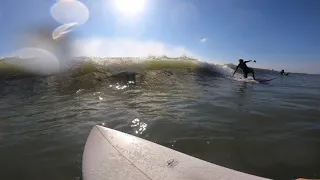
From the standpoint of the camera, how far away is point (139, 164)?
11.5 feet

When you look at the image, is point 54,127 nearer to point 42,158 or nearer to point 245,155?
Answer: point 42,158

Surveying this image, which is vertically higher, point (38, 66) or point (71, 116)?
point (38, 66)

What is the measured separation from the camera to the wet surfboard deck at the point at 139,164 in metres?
3.26

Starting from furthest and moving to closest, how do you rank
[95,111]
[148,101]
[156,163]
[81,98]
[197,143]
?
[81,98]
[148,101]
[95,111]
[197,143]
[156,163]

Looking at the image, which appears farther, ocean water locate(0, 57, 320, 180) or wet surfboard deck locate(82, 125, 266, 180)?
ocean water locate(0, 57, 320, 180)

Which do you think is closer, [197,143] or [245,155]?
[245,155]

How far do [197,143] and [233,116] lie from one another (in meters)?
2.55

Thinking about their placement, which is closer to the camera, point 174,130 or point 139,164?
point 139,164

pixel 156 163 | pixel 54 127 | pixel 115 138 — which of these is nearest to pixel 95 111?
pixel 54 127

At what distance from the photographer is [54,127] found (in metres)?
6.81

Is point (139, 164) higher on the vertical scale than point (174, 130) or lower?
higher

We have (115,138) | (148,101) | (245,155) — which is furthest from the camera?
(148,101)

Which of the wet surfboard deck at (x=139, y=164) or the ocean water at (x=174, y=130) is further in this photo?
the ocean water at (x=174, y=130)

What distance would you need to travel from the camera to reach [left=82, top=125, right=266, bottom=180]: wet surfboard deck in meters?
3.26
